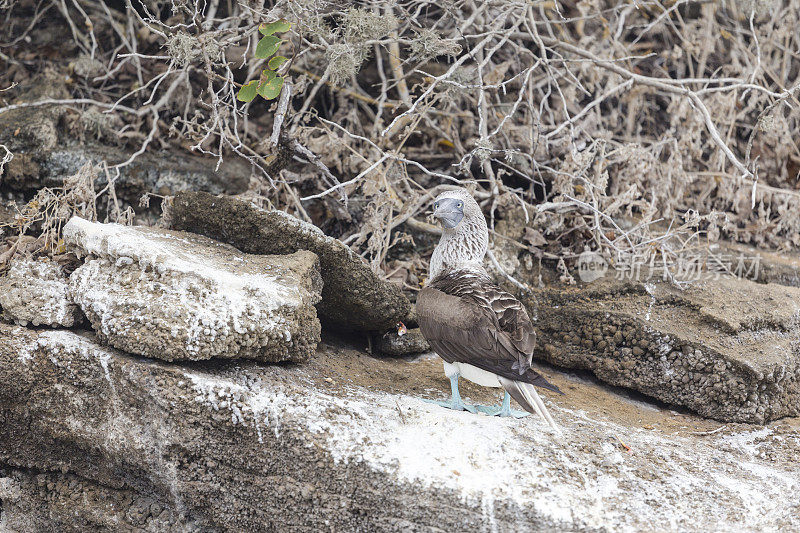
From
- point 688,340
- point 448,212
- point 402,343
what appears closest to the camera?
point 448,212

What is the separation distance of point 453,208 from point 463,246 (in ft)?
0.73

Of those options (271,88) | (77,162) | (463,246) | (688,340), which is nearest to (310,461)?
(463,246)

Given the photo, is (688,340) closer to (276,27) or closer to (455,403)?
(455,403)

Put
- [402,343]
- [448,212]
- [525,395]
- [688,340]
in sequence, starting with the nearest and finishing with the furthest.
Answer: [525,395], [448,212], [688,340], [402,343]

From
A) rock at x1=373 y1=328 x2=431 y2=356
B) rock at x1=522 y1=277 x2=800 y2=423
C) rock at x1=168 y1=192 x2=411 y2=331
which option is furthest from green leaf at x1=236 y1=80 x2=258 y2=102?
rock at x1=522 y1=277 x2=800 y2=423

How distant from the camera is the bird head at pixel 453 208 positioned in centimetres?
367

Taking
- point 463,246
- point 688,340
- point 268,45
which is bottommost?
point 688,340

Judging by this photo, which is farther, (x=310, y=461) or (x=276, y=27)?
(x=276, y=27)

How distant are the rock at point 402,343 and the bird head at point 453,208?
2.41 ft

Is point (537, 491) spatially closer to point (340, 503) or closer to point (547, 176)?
point (340, 503)

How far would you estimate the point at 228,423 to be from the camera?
301cm

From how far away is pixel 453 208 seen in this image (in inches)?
145

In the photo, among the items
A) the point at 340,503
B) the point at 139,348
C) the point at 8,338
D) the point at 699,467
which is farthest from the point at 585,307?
the point at 8,338

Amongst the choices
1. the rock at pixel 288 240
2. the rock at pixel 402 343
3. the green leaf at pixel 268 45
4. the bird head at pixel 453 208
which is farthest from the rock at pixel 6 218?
the bird head at pixel 453 208
